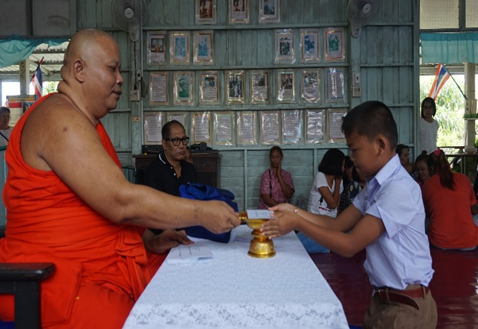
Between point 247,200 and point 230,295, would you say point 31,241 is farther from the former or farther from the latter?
point 247,200

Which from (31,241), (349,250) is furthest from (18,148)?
(349,250)

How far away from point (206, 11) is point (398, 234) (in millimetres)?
5978

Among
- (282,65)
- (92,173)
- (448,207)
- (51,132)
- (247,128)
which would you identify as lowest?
(448,207)

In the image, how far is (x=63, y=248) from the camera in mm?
1590

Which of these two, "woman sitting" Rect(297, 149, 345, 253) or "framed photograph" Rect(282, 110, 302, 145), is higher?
"framed photograph" Rect(282, 110, 302, 145)

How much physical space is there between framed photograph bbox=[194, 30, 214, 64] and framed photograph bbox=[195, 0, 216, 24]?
17 cm

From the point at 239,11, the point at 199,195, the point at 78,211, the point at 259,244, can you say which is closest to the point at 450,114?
the point at 239,11

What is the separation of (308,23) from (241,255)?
19.5 ft

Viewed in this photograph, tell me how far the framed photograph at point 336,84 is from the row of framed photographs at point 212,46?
7.3 inches

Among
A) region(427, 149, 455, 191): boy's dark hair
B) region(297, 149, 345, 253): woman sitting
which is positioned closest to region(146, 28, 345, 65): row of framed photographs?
region(297, 149, 345, 253): woman sitting

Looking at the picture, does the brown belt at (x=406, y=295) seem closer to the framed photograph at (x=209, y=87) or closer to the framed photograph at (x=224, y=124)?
the framed photograph at (x=224, y=124)

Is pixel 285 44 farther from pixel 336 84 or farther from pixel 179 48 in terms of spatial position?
pixel 179 48

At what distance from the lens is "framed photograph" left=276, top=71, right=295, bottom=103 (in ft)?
23.2

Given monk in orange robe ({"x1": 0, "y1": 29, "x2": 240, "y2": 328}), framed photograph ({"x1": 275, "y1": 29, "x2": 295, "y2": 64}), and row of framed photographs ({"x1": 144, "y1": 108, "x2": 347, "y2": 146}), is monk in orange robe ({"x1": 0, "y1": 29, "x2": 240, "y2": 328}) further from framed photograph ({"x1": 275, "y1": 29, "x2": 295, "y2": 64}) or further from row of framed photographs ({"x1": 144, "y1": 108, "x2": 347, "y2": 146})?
framed photograph ({"x1": 275, "y1": 29, "x2": 295, "y2": 64})
